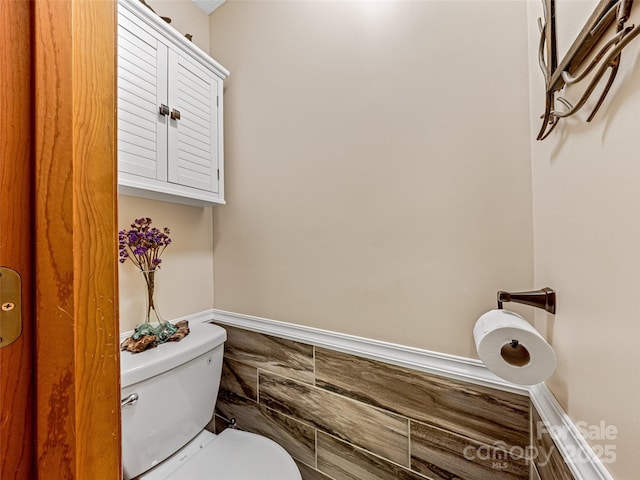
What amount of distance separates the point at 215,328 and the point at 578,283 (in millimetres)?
1261

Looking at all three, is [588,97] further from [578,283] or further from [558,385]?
[558,385]

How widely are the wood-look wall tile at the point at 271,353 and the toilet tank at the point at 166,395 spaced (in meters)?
0.09

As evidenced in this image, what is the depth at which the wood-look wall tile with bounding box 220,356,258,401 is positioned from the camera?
1140 mm

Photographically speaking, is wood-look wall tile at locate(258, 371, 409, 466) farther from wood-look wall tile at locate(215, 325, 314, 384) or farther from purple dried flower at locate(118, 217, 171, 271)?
purple dried flower at locate(118, 217, 171, 271)

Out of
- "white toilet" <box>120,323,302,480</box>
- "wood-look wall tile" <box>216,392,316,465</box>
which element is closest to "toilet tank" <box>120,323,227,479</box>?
"white toilet" <box>120,323,302,480</box>

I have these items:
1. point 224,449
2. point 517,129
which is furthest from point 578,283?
point 224,449

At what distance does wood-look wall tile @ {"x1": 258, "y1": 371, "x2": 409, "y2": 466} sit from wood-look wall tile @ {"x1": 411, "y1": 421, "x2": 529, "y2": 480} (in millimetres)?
42

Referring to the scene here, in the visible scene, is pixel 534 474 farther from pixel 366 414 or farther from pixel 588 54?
pixel 588 54

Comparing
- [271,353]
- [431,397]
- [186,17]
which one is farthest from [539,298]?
[186,17]

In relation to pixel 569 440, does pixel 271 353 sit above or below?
below

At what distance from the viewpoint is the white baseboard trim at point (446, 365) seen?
1.36 ft

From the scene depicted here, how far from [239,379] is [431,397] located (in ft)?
2.80

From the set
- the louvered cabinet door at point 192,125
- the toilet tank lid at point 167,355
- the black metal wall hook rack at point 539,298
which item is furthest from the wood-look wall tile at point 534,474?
the louvered cabinet door at point 192,125

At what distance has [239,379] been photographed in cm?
118
